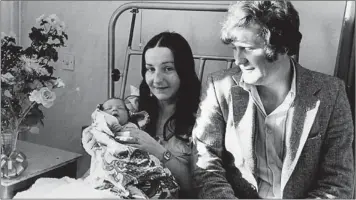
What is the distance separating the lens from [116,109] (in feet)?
3.43

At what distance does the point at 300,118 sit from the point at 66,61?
782 millimetres

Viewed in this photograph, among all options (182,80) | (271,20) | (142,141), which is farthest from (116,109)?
(271,20)

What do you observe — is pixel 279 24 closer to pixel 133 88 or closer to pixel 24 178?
pixel 133 88

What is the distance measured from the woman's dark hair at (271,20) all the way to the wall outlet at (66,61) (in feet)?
1.85

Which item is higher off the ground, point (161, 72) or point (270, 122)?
point (161, 72)

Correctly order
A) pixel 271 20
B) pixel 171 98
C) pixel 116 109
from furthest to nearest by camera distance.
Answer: pixel 171 98, pixel 116 109, pixel 271 20

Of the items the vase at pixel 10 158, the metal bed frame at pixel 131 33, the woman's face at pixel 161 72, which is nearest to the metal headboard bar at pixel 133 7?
the metal bed frame at pixel 131 33

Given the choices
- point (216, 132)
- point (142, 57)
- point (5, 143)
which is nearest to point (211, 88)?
point (216, 132)

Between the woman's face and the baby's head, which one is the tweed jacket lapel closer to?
the woman's face

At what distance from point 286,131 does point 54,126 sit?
0.77 m

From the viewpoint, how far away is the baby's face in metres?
1.04

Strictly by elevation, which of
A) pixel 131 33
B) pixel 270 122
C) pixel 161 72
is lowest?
pixel 270 122

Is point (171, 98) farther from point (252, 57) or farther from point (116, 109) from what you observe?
point (252, 57)

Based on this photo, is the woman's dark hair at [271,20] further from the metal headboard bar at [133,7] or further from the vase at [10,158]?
the vase at [10,158]
